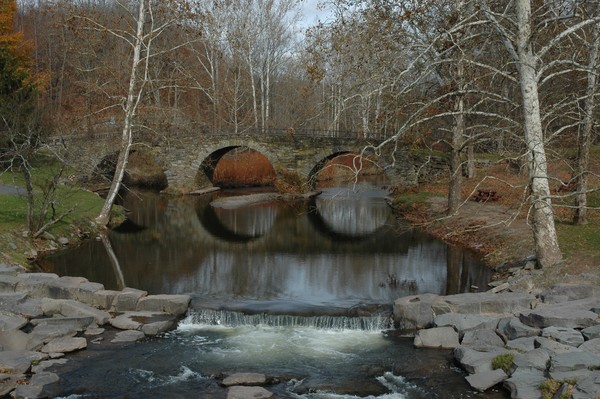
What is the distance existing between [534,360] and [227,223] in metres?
20.8

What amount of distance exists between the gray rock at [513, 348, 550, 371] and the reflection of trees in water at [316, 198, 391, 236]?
16012 millimetres

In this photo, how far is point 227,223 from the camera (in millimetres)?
30094

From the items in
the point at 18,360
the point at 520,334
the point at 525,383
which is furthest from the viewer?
the point at 520,334

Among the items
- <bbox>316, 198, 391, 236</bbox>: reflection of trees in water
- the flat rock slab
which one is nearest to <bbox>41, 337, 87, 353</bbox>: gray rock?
the flat rock slab

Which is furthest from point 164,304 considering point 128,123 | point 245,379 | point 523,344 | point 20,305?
point 128,123

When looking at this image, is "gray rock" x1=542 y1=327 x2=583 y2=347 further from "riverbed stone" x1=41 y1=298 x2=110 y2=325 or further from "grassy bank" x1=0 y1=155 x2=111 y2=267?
"grassy bank" x1=0 y1=155 x2=111 y2=267

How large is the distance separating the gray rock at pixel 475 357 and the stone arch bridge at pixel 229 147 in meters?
24.9

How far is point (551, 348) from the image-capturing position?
11.2 m

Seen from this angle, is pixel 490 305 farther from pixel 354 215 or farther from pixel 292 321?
pixel 354 215

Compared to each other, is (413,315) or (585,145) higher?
(585,145)

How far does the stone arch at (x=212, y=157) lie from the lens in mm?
39969

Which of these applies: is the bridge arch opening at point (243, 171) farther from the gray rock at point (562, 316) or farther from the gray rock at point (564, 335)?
the gray rock at point (564, 335)

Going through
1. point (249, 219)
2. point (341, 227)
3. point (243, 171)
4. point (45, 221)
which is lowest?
point (341, 227)

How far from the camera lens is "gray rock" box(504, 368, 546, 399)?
9.91m
